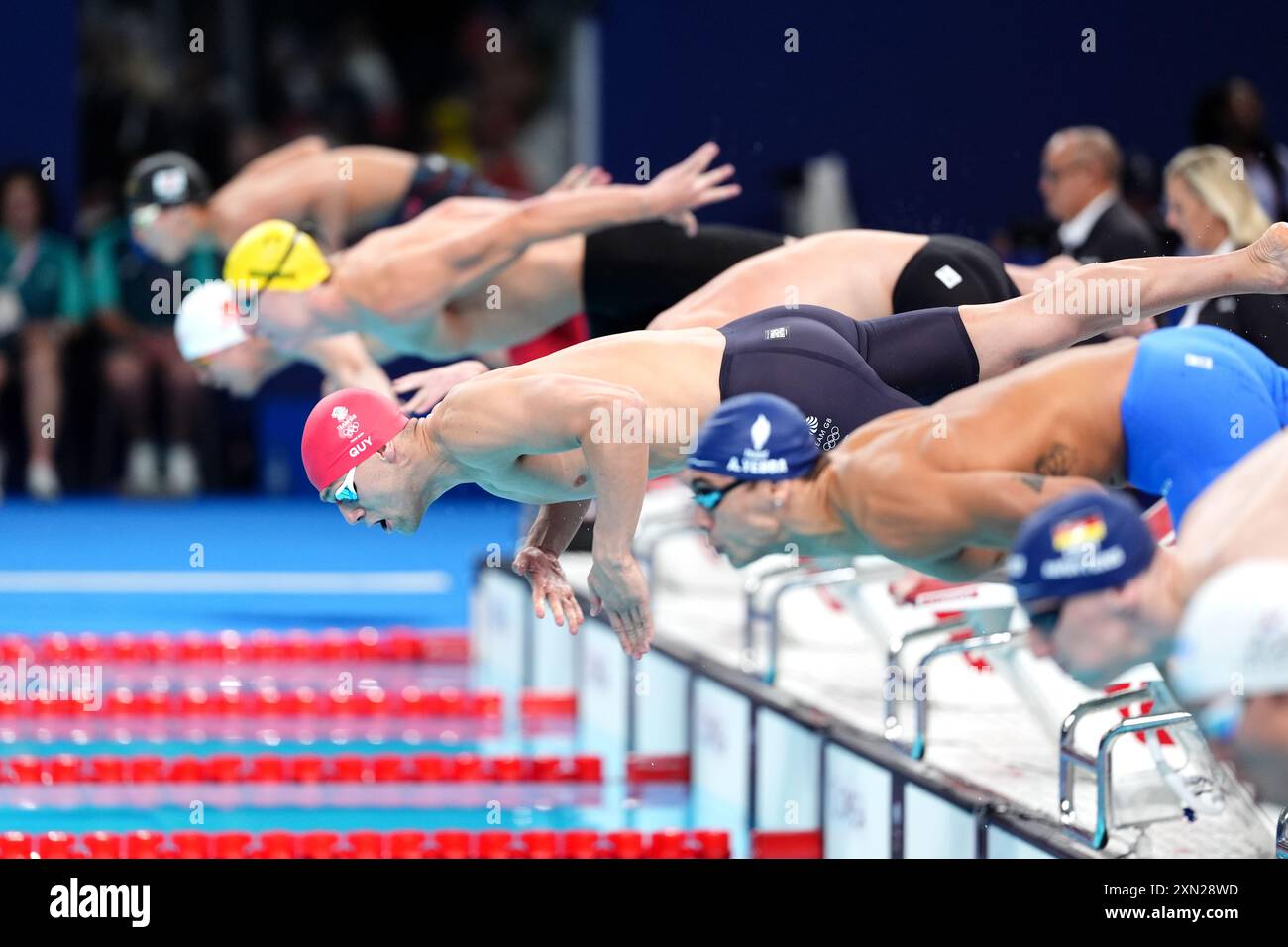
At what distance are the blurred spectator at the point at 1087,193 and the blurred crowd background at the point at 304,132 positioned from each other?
12mm

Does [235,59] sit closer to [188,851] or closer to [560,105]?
[560,105]

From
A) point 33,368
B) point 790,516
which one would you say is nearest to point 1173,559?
point 790,516

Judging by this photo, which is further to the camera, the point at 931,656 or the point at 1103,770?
the point at 931,656

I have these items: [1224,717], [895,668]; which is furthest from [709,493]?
[895,668]

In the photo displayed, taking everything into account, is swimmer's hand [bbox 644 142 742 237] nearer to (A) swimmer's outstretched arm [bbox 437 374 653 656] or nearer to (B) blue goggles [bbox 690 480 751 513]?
(A) swimmer's outstretched arm [bbox 437 374 653 656]

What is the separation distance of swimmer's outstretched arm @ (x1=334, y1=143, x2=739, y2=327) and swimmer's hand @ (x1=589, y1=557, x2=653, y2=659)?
1383 millimetres

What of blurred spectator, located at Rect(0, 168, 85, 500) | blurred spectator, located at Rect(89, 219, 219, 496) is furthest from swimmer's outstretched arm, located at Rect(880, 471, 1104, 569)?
blurred spectator, located at Rect(0, 168, 85, 500)

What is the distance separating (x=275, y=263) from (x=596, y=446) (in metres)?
1.97

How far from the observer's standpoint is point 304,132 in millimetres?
13336

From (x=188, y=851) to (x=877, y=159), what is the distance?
270cm

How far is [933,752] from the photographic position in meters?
5.09

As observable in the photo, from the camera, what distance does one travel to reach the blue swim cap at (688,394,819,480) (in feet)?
10.7

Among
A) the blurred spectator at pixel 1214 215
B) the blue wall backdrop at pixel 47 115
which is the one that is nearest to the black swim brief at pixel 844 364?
the blurred spectator at pixel 1214 215

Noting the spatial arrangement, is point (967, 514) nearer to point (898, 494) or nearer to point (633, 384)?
point (898, 494)
